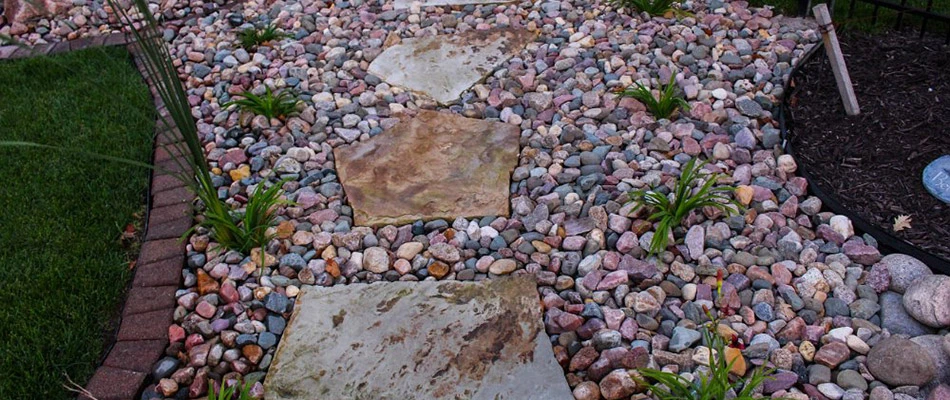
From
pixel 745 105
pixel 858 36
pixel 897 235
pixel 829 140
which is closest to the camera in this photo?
pixel 897 235

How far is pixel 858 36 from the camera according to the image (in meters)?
3.12

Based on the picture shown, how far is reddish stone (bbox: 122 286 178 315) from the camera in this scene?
2.16 metres

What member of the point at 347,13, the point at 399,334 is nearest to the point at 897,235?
the point at 399,334

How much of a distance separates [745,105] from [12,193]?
262 cm

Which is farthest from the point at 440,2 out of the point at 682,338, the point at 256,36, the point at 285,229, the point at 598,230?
the point at 682,338

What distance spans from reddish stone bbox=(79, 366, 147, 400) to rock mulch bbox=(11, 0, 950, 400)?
0.04 meters

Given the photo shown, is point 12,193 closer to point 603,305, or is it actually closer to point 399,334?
point 399,334

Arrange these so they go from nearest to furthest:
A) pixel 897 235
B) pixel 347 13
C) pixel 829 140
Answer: pixel 897 235, pixel 829 140, pixel 347 13

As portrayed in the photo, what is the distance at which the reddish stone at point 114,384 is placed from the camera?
6.28 feet

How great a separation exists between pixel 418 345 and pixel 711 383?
2.40ft

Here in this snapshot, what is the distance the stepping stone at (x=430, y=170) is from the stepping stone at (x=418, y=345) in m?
0.36

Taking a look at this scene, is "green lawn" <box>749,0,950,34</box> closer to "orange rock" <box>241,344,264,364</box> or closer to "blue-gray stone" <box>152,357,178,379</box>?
"orange rock" <box>241,344,264,364</box>

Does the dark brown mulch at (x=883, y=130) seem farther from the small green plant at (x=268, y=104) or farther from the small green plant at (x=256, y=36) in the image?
the small green plant at (x=256, y=36)

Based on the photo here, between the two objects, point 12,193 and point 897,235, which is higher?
point 897,235
